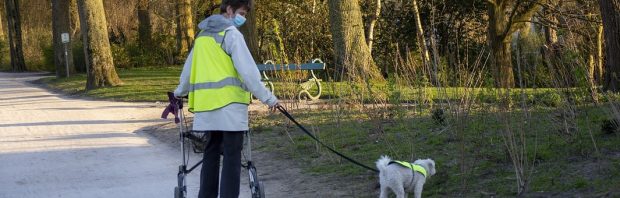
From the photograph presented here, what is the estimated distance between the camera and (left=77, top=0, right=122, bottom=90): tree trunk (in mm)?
26078

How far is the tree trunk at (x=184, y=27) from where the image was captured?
130 feet

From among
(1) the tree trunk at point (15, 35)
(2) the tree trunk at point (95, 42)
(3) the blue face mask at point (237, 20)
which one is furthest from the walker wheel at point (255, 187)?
(1) the tree trunk at point (15, 35)

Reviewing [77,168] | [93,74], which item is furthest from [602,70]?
[93,74]

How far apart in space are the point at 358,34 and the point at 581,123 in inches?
451

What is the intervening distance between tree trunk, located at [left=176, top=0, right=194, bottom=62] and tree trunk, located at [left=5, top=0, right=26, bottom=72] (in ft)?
34.4

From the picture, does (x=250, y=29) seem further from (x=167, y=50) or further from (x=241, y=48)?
(x=167, y=50)

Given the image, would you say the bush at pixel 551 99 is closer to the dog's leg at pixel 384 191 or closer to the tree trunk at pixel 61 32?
the dog's leg at pixel 384 191

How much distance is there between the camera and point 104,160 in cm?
1032

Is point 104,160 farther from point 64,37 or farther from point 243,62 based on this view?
point 64,37

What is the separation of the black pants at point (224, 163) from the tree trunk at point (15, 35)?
43267 mm

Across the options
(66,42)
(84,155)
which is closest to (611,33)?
(84,155)

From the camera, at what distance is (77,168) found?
9.72 m

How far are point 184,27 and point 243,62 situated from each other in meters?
35.7

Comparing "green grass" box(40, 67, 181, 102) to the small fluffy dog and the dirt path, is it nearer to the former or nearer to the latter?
the dirt path
